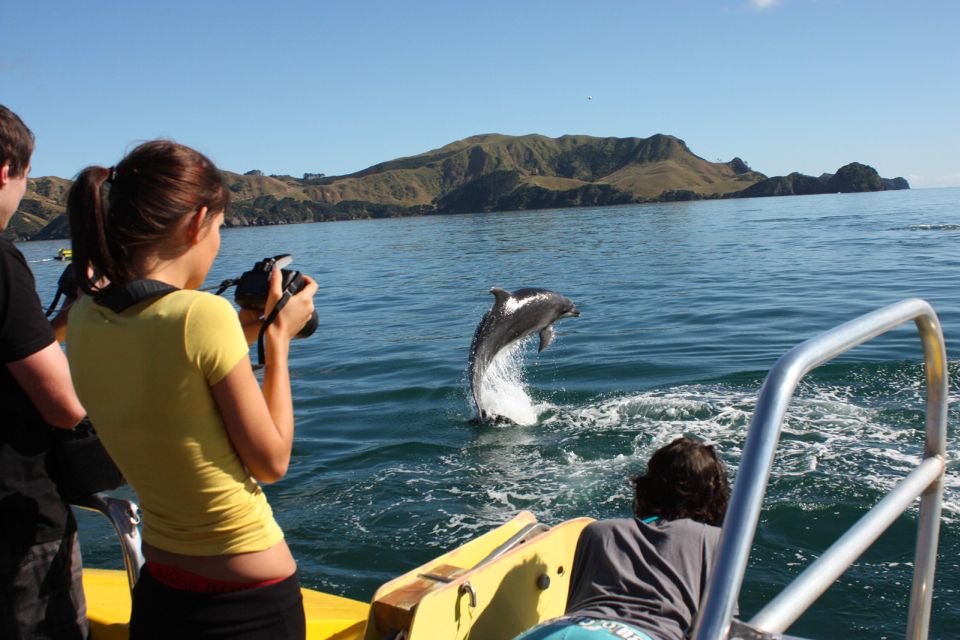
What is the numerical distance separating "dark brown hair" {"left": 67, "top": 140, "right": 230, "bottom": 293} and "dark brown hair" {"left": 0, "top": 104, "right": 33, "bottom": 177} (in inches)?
28.2

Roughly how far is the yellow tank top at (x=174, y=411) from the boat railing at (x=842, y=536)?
133 centimetres

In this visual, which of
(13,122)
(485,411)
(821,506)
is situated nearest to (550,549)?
(13,122)

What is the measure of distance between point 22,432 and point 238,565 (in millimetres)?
1144

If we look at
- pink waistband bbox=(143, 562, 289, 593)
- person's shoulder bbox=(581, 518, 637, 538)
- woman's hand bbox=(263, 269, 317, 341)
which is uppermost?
woman's hand bbox=(263, 269, 317, 341)

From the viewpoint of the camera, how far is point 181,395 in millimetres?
2312

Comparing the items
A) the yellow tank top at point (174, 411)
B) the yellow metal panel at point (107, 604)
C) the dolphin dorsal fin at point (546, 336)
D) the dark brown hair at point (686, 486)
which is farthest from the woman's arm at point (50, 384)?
the dolphin dorsal fin at point (546, 336)

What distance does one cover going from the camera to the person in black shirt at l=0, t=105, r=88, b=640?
2.84 meters

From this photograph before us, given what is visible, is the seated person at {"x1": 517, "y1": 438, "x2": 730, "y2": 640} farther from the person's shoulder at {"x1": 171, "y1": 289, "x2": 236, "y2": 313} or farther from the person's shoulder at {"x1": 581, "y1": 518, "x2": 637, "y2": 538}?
the person's shoulder at {"x1": 171, "y1": 289, "x2": 236, "y2": 313}

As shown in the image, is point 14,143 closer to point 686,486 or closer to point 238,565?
point 238,565

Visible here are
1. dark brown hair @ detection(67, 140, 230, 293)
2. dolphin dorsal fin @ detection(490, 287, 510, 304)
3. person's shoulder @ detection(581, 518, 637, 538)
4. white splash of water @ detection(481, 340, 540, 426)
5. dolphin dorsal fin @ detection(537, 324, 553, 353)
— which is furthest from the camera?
dolphin dorsal fin @ detection(537, 324, 553, 353)

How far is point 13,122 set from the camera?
3.04 meters

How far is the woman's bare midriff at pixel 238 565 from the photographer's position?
2447 millimetres

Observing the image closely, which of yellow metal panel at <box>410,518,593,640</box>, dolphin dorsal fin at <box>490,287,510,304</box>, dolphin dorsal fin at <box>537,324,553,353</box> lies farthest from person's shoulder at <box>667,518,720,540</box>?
dolphin dorsal fin at <box>537,324,553,353</box>

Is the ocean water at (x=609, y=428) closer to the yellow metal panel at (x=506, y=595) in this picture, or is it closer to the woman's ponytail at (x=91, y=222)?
the yellow metal panel at (x=506, y=595)
